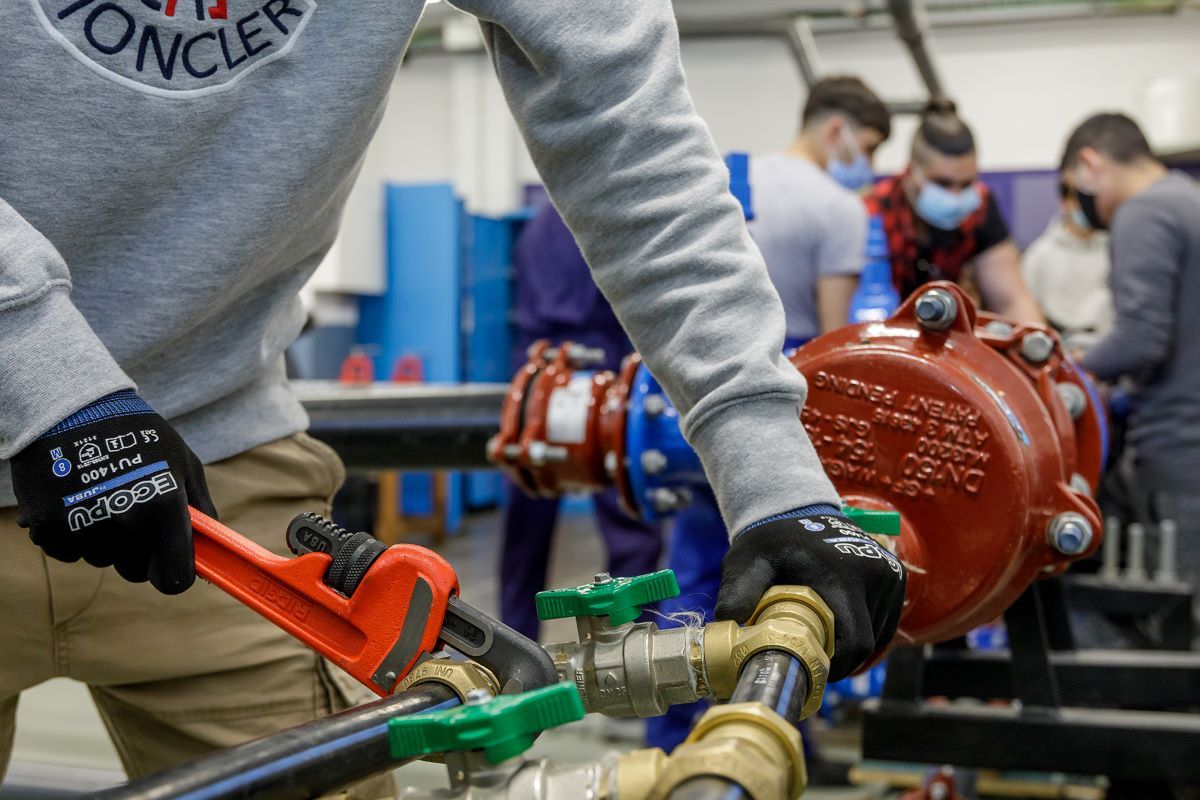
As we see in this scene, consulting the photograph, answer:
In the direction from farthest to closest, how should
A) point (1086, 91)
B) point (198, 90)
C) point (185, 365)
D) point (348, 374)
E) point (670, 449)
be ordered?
point (1086, 91), point (348, 374), point (670, 449), point (185, 365), point (198, 90)

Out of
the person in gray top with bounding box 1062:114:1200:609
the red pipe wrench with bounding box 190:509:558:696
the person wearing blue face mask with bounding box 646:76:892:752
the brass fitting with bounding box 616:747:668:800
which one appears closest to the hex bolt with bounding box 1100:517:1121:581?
the person in gray top with bounding box 1062:114:1200:609

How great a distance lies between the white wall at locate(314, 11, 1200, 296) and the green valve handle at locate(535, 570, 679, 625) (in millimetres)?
6704

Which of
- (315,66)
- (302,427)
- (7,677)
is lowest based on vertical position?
(7,677)

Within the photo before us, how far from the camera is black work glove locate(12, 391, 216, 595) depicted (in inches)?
28.8

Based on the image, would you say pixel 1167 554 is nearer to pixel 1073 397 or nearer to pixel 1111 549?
pixel 1111 549

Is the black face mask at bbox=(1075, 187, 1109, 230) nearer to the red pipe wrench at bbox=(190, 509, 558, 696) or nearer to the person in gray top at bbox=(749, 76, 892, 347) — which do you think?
the person in gray top at bbox=(749, 76, 892, 347)

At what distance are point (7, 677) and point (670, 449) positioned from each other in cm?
106

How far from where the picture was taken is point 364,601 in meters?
0.79

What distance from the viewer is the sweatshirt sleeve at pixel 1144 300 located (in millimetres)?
2883

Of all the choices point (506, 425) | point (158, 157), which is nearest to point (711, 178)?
point (158, 157)

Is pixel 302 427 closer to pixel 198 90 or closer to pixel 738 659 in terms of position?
pixel 198 90

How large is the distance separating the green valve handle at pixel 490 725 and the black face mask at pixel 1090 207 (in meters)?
3.11

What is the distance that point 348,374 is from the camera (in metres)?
6.68

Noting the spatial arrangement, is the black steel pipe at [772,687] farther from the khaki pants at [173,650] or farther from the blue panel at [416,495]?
the blue panel at [416,495]
